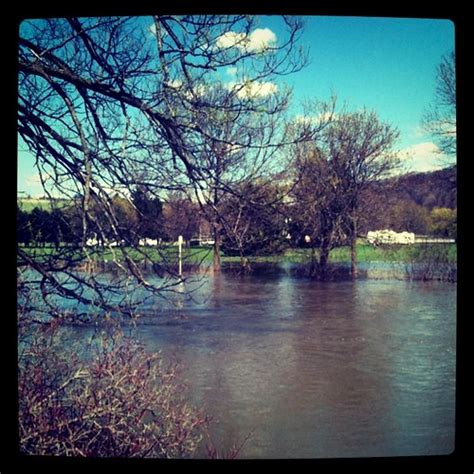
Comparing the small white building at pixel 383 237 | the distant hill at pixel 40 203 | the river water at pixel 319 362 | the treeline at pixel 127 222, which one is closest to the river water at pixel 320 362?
the river water at pixel 319 362

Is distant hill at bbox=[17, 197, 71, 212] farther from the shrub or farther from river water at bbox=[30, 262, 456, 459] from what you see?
river water at bbox=[30, 262, 456, 459]

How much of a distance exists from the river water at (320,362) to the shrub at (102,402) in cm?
10

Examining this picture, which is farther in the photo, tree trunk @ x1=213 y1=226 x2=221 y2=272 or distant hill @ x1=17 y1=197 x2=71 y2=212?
tree trunk @ x1=213 y1=226 x2=221 y2=272

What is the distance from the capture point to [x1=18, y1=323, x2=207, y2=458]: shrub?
1.95 m

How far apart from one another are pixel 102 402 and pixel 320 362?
921 millimetres

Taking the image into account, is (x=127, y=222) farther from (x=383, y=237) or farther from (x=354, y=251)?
(x=383, y=237)

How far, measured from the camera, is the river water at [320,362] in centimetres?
189

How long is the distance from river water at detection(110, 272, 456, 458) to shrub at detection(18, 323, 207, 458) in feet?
0.34

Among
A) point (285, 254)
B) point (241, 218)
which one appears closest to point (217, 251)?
point (241, 218)

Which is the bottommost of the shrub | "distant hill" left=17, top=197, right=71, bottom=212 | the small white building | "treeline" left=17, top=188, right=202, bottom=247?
the shrub

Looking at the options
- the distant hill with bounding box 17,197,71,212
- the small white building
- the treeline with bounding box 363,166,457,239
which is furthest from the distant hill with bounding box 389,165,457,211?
the distant hill with bounding box 17,197,71,212

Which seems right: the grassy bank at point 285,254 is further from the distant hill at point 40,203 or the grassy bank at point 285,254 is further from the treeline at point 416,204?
the distant hill at point 40,203
